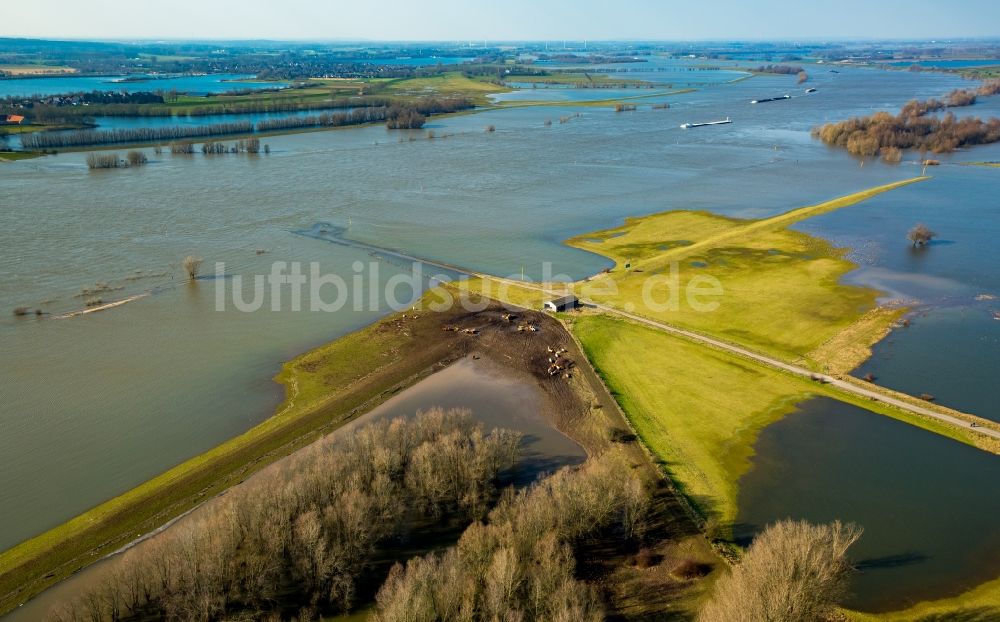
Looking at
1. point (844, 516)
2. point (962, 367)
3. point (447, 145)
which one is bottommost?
point (844, 516)

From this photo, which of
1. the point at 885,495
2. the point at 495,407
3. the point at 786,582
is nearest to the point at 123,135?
the point at 495,407

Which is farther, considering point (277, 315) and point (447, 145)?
point (447, 145)

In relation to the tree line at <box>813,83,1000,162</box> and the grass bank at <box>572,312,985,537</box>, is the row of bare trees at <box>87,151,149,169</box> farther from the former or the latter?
the tree line at <box>813,83,1000,162</box>

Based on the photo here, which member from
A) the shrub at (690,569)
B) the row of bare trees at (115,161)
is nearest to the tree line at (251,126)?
the row of bare trees at (115,161)

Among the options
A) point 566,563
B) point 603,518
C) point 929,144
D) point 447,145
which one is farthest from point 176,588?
point 929,144

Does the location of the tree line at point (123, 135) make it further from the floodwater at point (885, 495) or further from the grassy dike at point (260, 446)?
the floodwater at point (885, 495)

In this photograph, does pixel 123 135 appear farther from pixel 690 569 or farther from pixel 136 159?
pixel 690 569

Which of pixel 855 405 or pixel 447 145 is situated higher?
pixel 447 145

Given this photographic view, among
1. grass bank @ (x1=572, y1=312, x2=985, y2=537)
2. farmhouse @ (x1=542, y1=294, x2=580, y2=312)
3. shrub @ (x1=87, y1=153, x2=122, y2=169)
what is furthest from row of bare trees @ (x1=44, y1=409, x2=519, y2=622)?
shrub @ (x1=87, y1=153, x2=122, y2=169)

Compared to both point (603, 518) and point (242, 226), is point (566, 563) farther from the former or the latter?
point (242, 226)
